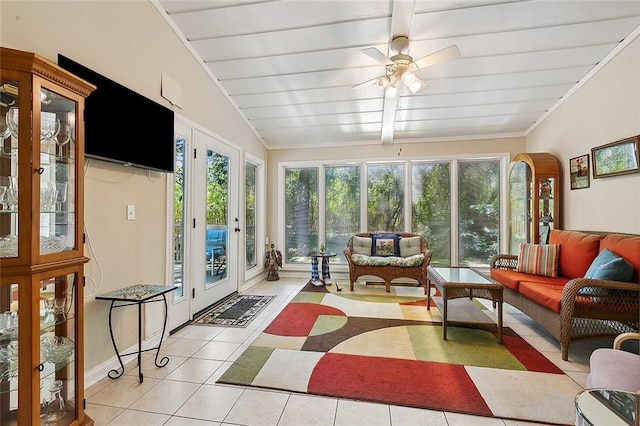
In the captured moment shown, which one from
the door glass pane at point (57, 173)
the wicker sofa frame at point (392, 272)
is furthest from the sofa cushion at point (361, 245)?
the door glass pane at point (57, 173)

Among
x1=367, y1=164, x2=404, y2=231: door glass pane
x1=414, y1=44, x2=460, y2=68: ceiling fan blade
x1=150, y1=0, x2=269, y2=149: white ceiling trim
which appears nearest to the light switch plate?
x1=150, y1=0, x2=269, y2=149: white ceiling trim

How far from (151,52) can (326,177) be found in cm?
340

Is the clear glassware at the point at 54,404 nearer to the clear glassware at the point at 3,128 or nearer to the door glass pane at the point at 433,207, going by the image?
the clear glassware at the point at 3,128

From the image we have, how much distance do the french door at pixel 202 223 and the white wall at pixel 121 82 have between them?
30 cm

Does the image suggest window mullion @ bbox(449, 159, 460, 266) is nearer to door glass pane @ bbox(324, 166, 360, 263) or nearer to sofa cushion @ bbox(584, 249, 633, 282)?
door glass pane @ bbox(324, 166, 360, 263)

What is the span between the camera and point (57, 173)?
5.17 ft

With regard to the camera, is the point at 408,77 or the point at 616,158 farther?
the point at 616,158

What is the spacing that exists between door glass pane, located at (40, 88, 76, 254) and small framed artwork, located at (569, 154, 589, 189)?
471 cm

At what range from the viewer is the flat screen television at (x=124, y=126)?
6.39 ft

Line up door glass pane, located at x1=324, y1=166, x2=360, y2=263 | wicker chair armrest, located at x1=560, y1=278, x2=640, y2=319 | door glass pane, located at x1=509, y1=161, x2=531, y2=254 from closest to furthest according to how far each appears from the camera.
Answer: wicker chair armrest, located at x1=560, y1=278, x2=640, y2=319 → door glass pane, located at x1=509, y1=161, x2=531, y2=254 → door glass pane, located at x1=324, y1=166, x2=360, y2=263

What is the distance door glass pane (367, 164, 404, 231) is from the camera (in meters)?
5.27

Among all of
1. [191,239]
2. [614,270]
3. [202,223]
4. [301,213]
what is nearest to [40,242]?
[191,239]

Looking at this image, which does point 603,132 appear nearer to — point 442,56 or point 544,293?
point 544,293

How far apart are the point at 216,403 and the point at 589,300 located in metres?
2.80
